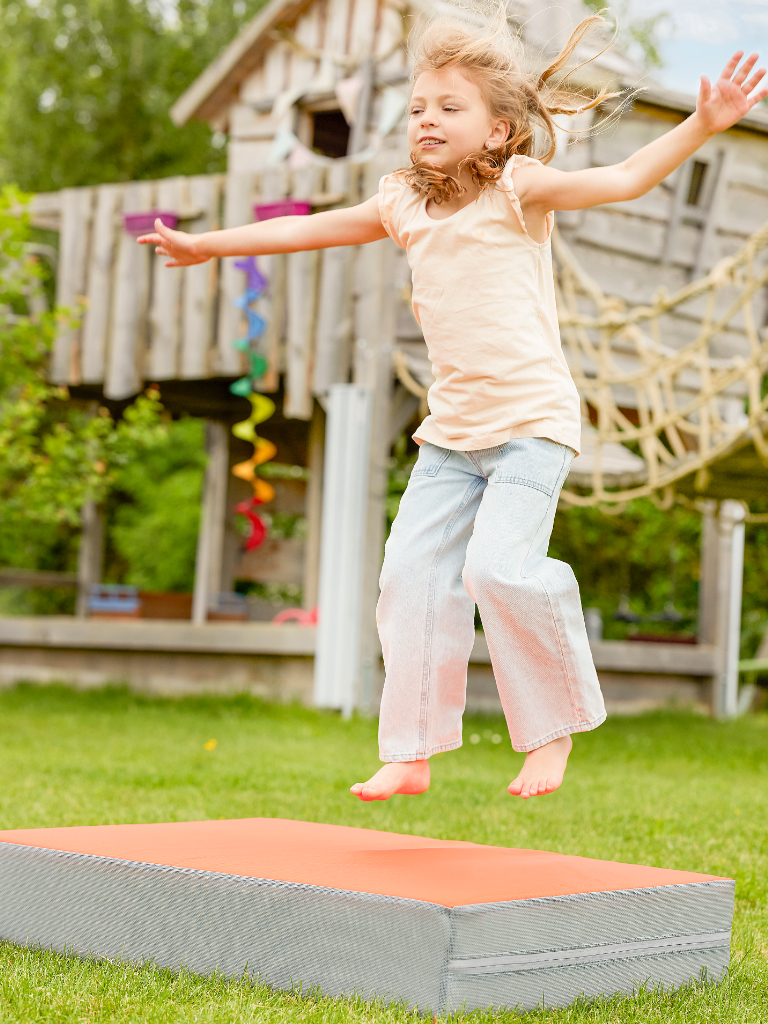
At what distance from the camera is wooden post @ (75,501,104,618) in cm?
1024

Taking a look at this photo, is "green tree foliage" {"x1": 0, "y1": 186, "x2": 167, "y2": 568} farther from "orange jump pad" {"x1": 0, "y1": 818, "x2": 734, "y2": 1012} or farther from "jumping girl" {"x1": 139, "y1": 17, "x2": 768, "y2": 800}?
"orange jump pad" {"x1": 0, "y1": 818, "x2": 734, "y2": 1012}

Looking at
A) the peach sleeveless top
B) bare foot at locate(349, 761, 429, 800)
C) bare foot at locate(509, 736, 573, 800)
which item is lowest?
bare foot at locate(349, 761, 429, 800)

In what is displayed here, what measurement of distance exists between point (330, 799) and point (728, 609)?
5652mm

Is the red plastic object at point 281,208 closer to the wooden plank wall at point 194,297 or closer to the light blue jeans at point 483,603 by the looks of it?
the wooden plank wall at point 194,297

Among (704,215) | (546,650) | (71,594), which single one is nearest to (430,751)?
(546,650)

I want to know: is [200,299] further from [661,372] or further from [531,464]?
[531,464]

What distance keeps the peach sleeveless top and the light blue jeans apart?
0.06 m

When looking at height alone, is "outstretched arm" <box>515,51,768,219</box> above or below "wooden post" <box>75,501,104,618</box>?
above

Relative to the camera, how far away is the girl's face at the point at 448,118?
2387 mm

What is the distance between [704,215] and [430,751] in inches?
257

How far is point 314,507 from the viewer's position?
873cm

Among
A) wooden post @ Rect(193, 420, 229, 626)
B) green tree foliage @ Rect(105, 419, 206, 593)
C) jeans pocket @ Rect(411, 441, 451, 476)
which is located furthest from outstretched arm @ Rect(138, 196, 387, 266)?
green tree foliage @ Rect(105, 419, 206, 593)

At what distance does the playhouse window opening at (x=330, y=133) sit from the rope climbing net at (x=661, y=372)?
2.98 meters

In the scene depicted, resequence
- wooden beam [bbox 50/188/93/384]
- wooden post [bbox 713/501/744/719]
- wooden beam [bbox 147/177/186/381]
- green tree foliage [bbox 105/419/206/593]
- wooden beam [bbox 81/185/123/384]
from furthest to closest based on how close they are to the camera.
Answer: green tree foliage [bbox 105/419/206/593]
wooden post [bbox 713/501/744/719]
wooden beam [bbox 50/188/93/384]
wooden beam [bbox 81/185/123/384]
wooden beam [bbox 147/177/186/381]
